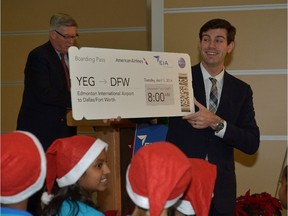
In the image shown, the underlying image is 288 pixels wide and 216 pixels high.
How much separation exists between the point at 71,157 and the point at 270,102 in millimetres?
1870

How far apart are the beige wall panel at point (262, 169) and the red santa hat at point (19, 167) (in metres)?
2.02

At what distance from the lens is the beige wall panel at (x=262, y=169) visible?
3117 millimetres

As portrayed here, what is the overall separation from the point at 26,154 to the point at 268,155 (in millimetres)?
2198

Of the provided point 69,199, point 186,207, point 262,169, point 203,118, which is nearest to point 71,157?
point 69,199

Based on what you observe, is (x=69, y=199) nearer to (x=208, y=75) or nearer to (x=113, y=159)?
(x=113, y=159)

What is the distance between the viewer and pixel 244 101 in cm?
239

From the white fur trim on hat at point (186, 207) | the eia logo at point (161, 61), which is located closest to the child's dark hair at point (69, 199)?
the white fur trim on hat at point (186, 207)

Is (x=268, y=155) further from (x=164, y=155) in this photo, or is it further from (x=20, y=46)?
(x=20, y=46)

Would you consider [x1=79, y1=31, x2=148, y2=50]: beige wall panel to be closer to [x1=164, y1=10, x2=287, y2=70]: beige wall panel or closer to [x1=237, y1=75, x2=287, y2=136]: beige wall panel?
[x1=164, y1=10, x2=287, y2=70]: beige wall panel

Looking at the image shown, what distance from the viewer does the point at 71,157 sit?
1785 millimetres

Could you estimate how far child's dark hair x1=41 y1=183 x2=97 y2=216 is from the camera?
1708 millimetres

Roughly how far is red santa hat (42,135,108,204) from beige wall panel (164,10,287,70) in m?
1.54

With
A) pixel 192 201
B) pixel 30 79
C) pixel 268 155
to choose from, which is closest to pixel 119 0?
pixel 30 79

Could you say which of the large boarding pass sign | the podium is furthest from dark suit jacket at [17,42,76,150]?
the large boarding pass sign
